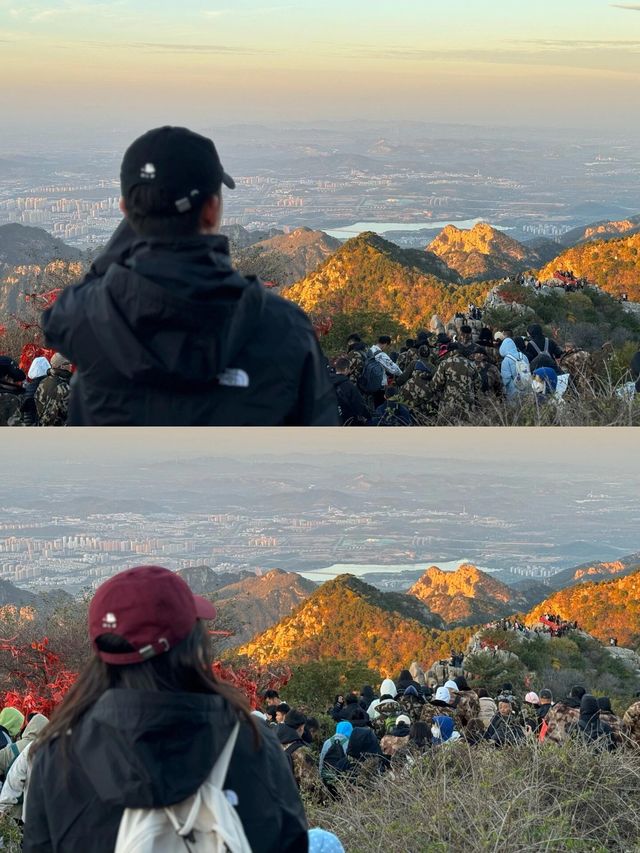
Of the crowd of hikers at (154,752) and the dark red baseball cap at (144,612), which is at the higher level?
the dark red baseball cap at (144,612)

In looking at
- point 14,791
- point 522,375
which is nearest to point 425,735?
point 522,375

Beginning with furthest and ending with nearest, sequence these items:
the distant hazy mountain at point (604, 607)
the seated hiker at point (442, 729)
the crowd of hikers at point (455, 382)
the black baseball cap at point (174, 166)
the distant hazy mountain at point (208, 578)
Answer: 1. the distant hazy mountain at point (604, 607)
2. the distant hazy mountain at point (208, 578)
3. the seated hiker at point (442, 729)
4. the crowd of hikers at point (455, 382)
5. the black baseball cap at point (174, 166)

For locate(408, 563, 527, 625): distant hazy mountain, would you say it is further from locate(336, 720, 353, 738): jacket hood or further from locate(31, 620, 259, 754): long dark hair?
locate(31, 620, 259, 754): long dark hair

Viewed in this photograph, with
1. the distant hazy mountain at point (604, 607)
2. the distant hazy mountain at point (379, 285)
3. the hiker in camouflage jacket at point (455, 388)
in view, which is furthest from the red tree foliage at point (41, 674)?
the distant hazy mountain at point (604, 607)

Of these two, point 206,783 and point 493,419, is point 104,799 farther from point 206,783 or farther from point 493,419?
point 493,419

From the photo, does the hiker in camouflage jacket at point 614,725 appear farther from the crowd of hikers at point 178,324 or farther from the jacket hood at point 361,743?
the crowd of hikers at point 178,324

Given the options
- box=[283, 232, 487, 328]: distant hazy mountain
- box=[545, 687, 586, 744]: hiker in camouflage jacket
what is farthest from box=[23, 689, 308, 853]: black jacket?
box=[283, 232, 487, 328]: distant hazy mountain
